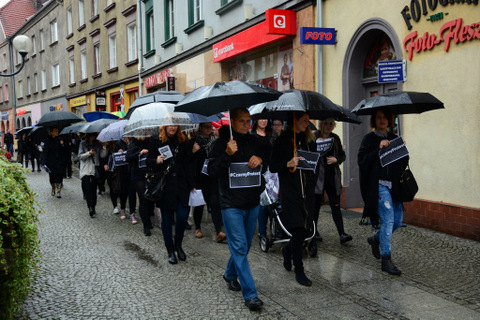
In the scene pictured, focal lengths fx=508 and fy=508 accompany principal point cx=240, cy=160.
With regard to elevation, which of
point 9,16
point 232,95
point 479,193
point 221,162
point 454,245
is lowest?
point 454,245

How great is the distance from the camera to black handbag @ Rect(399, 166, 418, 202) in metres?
5.48

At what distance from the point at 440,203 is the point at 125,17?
20025 millimetres

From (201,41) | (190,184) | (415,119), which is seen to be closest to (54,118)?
(201,41)

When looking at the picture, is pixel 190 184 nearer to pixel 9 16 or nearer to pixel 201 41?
pixel 201 41

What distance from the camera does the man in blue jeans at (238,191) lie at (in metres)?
4.61

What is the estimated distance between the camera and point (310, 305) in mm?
4566

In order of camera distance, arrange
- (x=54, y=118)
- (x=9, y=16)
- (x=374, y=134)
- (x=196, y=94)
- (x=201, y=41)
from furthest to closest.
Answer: (x=9, y=16), (x=201, y=41), (x=54, y=118), (x=374, y=134), (x=196, y=94)

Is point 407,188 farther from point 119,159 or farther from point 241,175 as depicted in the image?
point 119,159

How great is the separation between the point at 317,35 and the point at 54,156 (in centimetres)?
686

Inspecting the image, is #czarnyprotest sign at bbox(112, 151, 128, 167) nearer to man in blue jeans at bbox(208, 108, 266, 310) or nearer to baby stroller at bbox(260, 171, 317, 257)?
baby stroller at bbox(260, 171, 317, 257)

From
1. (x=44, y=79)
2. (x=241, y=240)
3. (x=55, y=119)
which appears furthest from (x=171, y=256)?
(x=44, y=79)

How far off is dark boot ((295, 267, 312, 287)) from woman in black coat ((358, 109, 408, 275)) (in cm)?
100

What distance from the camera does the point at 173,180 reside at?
623cm

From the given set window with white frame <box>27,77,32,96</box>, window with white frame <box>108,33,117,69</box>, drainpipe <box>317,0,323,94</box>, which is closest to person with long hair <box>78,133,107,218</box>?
drainpipe <box>317,0,323,94</box>
